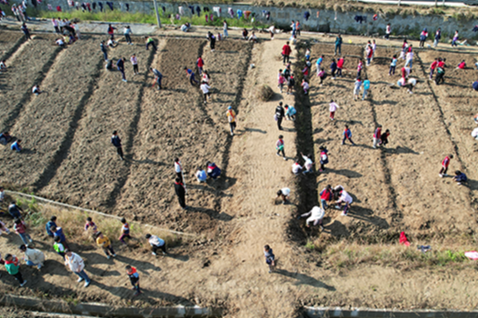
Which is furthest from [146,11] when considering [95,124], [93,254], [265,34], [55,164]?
[93,254]

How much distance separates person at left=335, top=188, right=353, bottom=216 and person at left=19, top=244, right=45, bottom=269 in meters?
10.7

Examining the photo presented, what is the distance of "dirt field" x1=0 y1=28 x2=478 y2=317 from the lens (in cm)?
1048

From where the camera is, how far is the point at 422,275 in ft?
35.2

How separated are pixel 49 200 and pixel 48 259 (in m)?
3.75

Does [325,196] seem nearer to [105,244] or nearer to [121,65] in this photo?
[105,244]

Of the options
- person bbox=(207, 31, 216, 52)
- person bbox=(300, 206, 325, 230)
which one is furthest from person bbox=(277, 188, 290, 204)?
person bbox=(207, 31, 216, 52)

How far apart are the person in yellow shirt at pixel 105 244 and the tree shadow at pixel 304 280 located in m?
5.56

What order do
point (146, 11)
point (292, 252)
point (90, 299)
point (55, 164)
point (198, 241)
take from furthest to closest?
1. point (146, 11)
2. point (55, 164)
3. point (198, 241)
4. point (292, 252)
5. point (90, 299)

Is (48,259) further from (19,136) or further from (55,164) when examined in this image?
(19,136)

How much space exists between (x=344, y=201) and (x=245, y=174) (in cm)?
439

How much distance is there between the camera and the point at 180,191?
520 inches

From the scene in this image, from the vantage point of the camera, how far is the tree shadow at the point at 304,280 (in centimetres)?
1032

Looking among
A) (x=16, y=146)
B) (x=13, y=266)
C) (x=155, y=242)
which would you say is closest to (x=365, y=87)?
(x=155, y=242)

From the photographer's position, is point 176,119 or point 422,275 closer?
point 422,275
